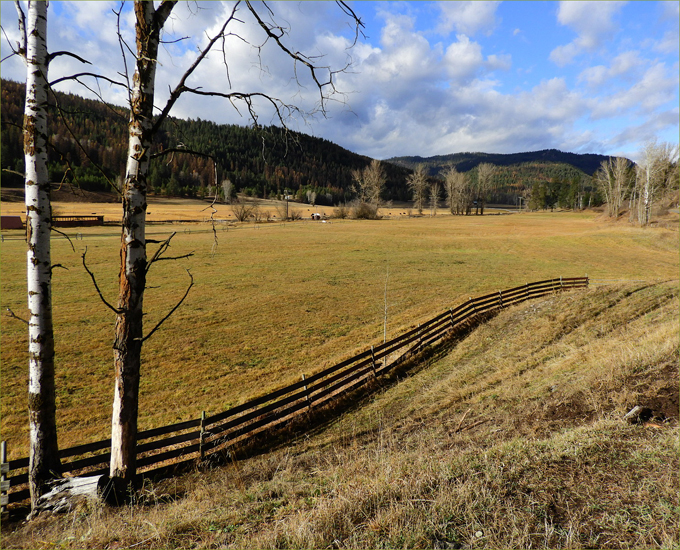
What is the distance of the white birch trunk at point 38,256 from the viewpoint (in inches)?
188

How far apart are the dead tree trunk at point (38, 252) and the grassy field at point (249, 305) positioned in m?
4.78

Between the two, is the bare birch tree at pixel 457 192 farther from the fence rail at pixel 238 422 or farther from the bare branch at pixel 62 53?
the bare branch at pixel 62 53

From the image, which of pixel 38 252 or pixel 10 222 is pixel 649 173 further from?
pixel 10 222

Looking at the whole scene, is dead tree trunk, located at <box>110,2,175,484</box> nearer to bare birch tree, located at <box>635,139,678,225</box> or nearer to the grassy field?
the grassy field

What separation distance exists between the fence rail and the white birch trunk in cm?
48

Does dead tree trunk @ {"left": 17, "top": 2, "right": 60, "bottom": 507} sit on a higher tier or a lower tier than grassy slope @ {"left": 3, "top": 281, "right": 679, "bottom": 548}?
higher

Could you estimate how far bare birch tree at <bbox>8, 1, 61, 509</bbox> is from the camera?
15.6 feet

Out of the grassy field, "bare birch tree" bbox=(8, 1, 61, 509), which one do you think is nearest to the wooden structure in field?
the grassy field

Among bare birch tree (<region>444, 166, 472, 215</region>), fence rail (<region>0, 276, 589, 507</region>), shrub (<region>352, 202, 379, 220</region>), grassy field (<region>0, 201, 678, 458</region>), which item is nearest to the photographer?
fence rail (<region>0, 276, 589, 507</region>)

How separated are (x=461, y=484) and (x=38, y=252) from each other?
6.72 meters

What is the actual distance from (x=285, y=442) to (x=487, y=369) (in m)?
7.45

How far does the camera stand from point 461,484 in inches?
183

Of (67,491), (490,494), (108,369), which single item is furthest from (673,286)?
(108,369)

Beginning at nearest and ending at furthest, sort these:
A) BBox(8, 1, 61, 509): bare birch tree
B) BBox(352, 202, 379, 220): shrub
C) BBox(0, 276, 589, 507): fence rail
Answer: BBox(8, 1, 61, 509): bare birch tree
BBox(0, 276, 589, 507): fence rail
BBox(352, 202, 379, 220): shrub
